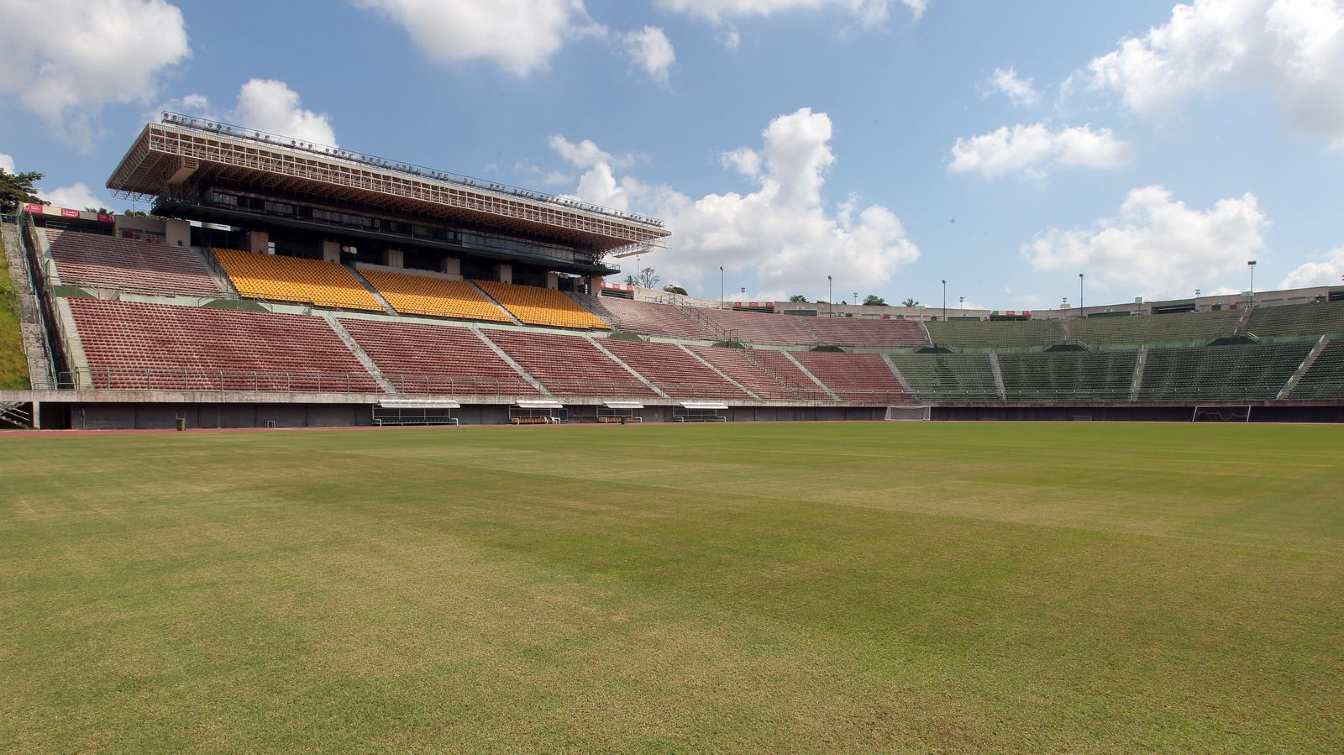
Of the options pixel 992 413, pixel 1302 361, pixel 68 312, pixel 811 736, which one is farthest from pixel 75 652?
pixel 1302 361

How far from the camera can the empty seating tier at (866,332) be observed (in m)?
85.8

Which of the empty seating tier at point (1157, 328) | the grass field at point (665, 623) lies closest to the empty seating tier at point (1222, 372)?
the empty seating tier at point (1157, 328)

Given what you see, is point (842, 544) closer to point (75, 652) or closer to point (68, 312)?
point (75, 652)

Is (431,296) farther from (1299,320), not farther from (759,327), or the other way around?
(1299,320)

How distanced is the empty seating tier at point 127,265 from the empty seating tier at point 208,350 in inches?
120

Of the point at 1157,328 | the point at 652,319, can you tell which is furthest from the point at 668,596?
the point at 1157,328

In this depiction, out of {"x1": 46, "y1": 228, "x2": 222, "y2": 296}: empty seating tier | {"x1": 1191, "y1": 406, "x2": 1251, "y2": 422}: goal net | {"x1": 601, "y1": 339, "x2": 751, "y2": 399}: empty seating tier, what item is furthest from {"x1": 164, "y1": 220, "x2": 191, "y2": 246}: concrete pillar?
{"x1": 1191, "y1": 406, "x2": 1251, "y2": 422}: goal net

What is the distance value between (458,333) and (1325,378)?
72.7 metres

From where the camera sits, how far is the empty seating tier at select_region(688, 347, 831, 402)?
217 feet

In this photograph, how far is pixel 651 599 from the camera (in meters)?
5.73

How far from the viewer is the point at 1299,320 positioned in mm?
70750

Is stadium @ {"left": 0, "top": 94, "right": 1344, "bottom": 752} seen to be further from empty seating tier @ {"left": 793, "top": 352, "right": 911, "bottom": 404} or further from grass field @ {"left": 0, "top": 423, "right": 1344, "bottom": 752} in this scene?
empty seating tier @ {"left": 793, "top": 352, "right": 911, "bottom": 404}

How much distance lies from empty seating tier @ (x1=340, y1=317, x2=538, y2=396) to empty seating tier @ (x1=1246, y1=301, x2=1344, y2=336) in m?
73.8

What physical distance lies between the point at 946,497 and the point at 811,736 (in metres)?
9.42
